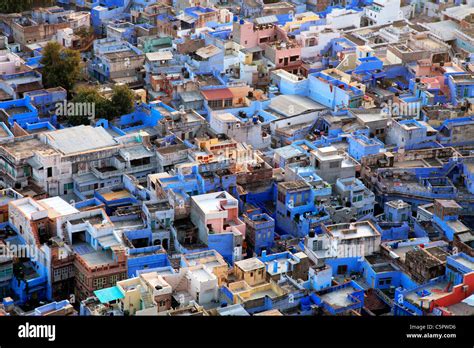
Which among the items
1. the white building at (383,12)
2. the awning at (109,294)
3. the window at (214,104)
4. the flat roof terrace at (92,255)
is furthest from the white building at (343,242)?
the white building at (383,12)

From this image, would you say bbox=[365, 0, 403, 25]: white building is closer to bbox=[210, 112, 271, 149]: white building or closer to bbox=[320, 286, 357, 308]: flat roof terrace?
bbox=[210, 112, 271, 149]: white building

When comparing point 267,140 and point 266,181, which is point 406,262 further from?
point 267,140

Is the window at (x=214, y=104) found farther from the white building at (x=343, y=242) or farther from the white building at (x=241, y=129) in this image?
the white building at (x=343, y=242)

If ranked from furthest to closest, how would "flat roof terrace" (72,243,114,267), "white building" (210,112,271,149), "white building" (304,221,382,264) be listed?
"white building" (210,112,271,149)
"white building" (304,221,382,264)
"flat roof terrace" (72,243,114,267)

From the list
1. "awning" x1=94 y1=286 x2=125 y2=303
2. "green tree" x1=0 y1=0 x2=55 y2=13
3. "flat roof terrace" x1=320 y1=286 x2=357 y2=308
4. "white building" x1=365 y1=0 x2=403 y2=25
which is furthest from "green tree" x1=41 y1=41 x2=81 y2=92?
"flat roof terrace" x1=320 y1=286 x2=357 y2=308

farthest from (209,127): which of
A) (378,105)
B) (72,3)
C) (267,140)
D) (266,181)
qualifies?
(72,3)

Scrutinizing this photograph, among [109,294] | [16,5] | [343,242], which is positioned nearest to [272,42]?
[16,5]
